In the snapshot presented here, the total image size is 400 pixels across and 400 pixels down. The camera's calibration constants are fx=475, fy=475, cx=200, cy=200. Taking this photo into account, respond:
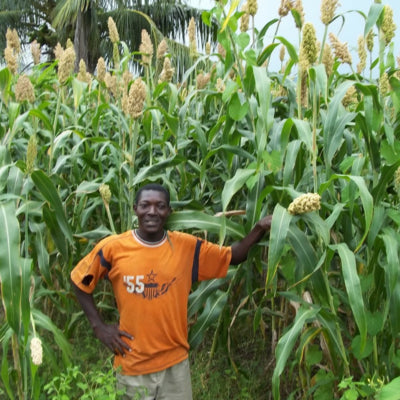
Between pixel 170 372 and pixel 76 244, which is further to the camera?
pixel 76 244

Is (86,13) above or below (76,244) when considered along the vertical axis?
above

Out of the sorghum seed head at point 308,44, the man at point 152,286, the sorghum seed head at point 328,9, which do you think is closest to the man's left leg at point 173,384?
the man at point 152,286

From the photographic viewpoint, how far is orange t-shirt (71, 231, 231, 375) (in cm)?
209

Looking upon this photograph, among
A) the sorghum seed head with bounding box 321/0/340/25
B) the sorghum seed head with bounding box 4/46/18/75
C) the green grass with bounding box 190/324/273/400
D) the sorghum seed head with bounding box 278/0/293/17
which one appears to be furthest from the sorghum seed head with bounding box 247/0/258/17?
the green grass with bounding box 190/324/273/400

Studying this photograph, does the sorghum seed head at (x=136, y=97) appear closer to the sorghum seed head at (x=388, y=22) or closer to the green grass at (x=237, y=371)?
the sorghum seed head at (x=388, y=22)

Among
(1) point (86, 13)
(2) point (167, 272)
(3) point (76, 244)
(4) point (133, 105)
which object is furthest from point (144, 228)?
(1) point (86, 13)

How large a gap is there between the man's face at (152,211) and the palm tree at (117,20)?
467 inches

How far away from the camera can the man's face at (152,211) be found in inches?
80.7

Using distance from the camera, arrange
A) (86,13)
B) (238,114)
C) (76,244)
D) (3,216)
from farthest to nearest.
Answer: (86,13)
(76,244)
(238,114)
(3,216)

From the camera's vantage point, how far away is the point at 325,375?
2.06 metres

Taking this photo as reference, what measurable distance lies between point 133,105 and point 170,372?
1218 mm

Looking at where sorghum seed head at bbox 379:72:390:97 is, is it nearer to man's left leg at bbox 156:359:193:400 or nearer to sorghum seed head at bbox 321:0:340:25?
sorghum seed head at bbox 321:0:340:25

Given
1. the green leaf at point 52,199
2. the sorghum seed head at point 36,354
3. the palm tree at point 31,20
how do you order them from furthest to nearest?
the palm tree at point 31,20, the green leaf at point 52,199, the sorghum seed head at point 36,354

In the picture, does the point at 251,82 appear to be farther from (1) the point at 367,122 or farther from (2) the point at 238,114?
(1) the point at 367,122
